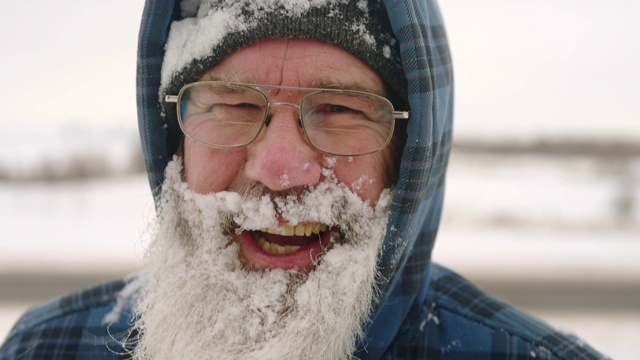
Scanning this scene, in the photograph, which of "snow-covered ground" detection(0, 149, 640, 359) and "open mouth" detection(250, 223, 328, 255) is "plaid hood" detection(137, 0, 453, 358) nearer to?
"open mouth" detection(250, 223, 328, 255)

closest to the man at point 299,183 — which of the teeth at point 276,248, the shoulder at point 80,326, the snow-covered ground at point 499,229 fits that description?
the teeth at point 276,248

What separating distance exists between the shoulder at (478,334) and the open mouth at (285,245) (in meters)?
0.39

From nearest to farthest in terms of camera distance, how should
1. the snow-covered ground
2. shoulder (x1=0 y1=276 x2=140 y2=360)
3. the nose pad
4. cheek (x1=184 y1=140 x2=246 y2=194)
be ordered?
the nose pad < cheek (x1=184 y1=140 x2=246 y2=194) < shoulder (x1=0 y1=276 x2=140 y2=360) < the snow-covered ground

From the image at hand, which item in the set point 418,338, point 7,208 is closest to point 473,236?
point 418,338

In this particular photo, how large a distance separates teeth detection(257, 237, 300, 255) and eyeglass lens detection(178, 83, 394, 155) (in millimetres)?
268

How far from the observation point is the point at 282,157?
1.26 metres

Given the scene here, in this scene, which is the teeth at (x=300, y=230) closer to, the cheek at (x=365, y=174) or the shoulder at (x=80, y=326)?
the cheek at (x=365, y=174)

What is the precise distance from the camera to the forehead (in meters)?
1.30

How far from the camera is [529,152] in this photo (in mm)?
10930

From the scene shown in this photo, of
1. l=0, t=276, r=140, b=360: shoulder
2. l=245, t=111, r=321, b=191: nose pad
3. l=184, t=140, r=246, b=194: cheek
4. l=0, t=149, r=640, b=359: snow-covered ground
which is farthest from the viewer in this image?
l=0, t=149, r=640, b=359: snow-covered ground

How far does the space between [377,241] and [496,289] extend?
4526mm

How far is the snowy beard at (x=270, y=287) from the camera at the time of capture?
125 cm

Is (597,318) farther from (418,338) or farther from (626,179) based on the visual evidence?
(626,179)

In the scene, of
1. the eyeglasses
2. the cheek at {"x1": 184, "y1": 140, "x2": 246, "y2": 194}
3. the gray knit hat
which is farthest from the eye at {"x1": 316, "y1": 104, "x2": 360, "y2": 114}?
the cheek at {"x1": 184, "y1": 140, "x2": 246, "y2": 194}
